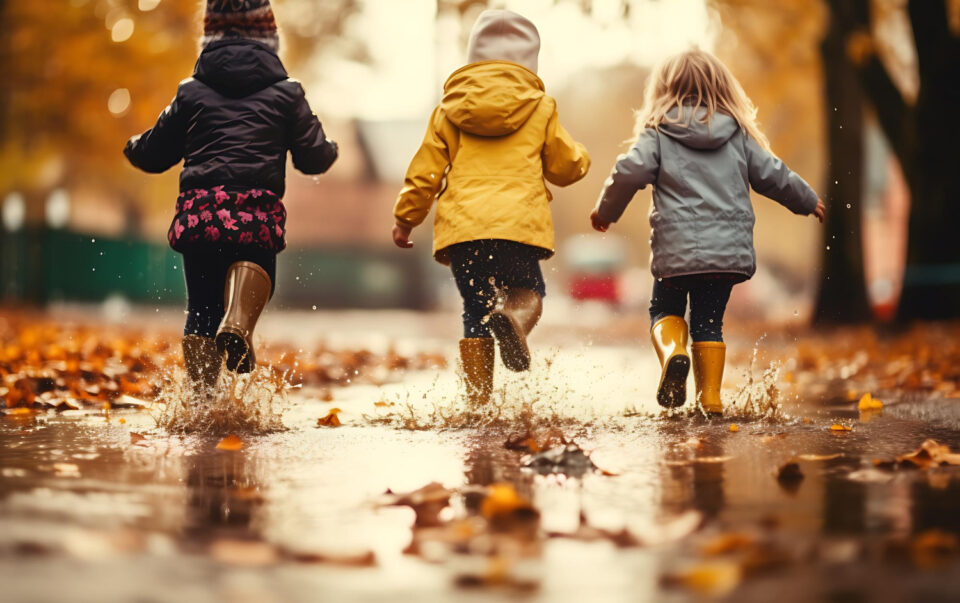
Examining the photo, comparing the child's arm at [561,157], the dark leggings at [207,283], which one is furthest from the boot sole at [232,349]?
the child's arm at [561,157]

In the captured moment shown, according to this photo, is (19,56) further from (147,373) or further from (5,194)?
(147,373)

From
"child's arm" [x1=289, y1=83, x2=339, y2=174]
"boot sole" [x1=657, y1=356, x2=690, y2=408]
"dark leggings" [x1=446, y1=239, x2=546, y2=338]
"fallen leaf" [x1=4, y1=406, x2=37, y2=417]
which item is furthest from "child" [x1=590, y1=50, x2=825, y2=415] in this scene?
"fallen leaf" [x1=4, y1=406, x2=37, y2=417]

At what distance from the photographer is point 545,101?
5.11 metres

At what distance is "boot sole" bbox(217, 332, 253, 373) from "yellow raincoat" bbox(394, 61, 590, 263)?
1.01m

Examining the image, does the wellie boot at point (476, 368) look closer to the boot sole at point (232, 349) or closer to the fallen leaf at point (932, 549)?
the boot sole at point (232, 349)

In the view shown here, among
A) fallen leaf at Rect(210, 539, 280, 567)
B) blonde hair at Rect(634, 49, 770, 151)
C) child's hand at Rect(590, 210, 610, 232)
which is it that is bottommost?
fallen leaf at Rect(210, 539, 280, 567)

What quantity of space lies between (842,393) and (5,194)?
18.3 m

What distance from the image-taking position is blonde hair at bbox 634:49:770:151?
202 inches

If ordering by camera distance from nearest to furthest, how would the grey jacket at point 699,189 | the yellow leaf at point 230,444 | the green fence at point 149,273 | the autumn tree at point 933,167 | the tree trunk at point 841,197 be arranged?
the yellow leaf at point 230,444
the grey jacket at point 699,189
the autumn tree at point 933,167
the tree trunk at point 841,197
the green fence at point 149,273

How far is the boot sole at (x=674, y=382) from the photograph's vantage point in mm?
4867

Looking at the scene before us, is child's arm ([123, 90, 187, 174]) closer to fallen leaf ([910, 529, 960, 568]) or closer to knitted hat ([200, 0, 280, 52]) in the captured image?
knitted hat ([200, 0, 280, 52])

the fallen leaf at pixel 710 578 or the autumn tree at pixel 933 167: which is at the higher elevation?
the autumn tree at pixel 933 167

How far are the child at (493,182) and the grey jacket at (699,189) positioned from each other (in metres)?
0.29

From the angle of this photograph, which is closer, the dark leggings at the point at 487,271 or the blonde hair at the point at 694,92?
the dark leggings at the point at 487,271
